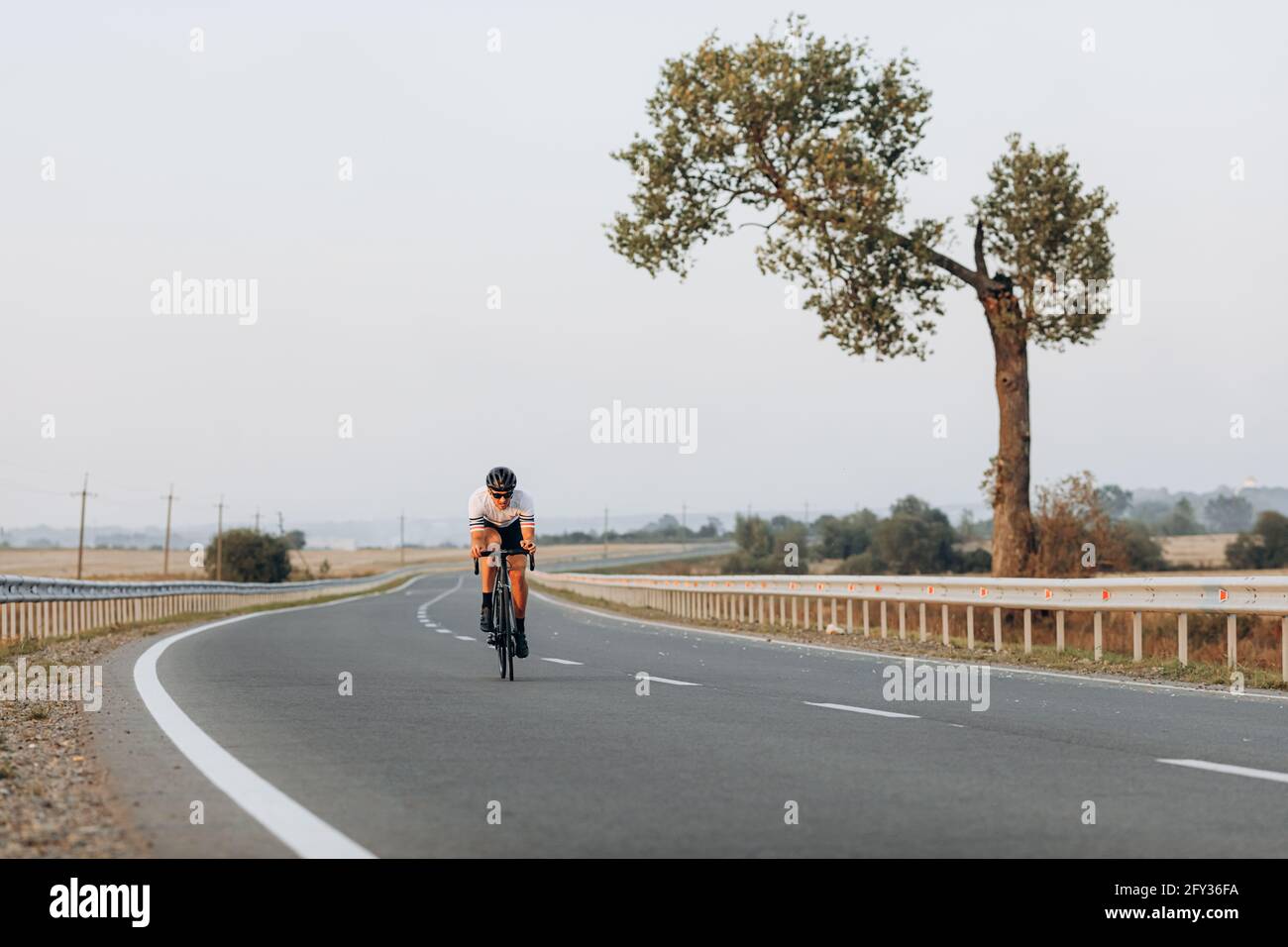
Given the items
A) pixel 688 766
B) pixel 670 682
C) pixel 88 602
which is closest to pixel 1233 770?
pixel 688 766

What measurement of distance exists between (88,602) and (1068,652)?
17156 millimetres

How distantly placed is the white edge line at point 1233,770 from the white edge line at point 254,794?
4.63 meters

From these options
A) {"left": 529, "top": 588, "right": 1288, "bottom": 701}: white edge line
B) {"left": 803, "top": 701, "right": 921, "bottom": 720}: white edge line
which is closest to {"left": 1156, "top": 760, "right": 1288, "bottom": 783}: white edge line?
{"left": 803, "top": 701, "right": 921, "bottom": 720}: white edge line

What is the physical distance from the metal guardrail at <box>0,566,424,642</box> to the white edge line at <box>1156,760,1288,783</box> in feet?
55.9

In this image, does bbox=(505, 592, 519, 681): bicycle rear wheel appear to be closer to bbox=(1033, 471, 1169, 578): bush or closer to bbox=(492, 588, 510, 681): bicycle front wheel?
bbox=(492, 588, 510, 681): bicycle front wheel

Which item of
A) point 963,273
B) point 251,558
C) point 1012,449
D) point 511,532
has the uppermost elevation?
point 963,273

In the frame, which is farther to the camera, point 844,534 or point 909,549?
point 844,534

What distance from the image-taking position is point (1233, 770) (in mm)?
8969

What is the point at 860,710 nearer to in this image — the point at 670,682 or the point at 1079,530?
the point at 670,682

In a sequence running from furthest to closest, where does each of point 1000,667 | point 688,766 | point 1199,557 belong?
point 1199,557 → point 1000,667 → point 688,766

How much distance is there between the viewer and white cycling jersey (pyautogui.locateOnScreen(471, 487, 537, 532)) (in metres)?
15.6

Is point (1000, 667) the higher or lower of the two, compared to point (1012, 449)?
lower
